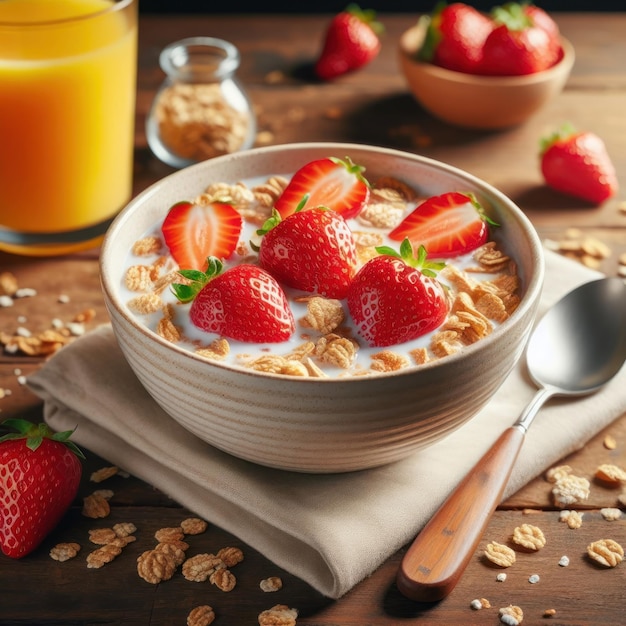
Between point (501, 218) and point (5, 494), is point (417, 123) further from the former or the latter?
point (5, 494)

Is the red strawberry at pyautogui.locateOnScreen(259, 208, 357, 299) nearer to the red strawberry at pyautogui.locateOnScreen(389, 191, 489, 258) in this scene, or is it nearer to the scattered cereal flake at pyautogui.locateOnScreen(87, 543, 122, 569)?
the red strawberry at pyautogui.locateOnScreen(389, 191, 489, 258)

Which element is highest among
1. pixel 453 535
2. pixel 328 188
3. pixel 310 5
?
pixel 328 188

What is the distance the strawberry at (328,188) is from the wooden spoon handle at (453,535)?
36 centimetres

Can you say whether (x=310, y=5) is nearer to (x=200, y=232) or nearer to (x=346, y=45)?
(x=346, y=45)

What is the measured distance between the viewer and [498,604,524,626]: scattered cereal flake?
934mm

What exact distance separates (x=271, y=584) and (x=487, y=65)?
115 centimetres

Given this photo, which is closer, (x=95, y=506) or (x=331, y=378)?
(x=331, y=378)

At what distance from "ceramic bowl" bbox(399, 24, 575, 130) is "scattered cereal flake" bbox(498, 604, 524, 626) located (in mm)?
1063

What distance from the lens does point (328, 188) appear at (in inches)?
47.4

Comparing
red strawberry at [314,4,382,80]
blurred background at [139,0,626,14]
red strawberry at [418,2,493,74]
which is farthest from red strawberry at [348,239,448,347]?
blurred background at [139,0,626,14]

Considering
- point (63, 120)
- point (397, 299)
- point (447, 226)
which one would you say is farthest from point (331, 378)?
point (63, 120)

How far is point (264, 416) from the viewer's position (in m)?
0.93

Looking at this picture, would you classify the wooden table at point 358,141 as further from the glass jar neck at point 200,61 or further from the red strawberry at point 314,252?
the red strawberry at point 314,252

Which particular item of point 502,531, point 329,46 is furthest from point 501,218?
point 329,46
